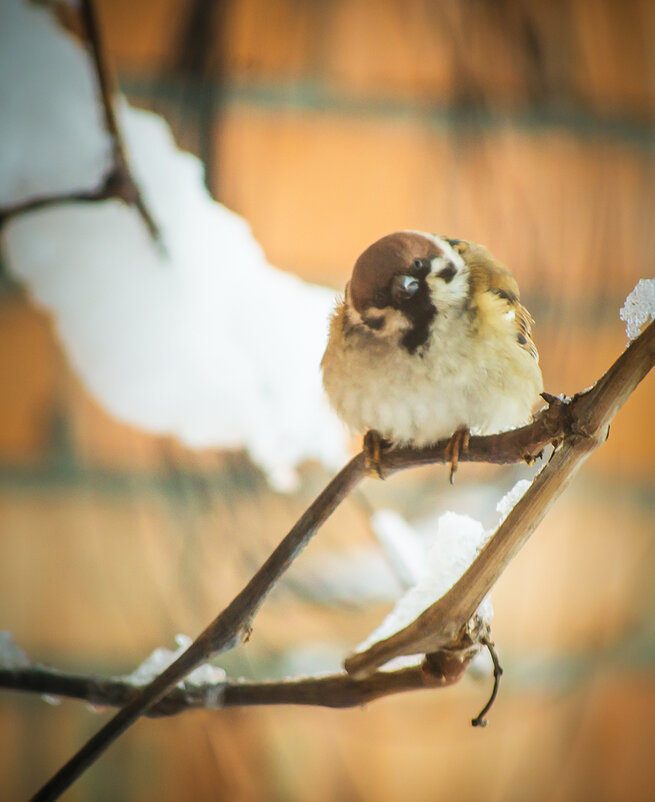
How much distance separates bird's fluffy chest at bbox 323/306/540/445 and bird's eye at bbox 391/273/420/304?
0.11ft

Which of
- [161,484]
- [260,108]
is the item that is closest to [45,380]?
[161,484]

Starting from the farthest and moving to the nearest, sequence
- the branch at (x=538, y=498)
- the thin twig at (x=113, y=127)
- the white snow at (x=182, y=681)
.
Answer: the thin twig at (x=113, y=127) < the white snow at (x=182, y=681) < the branch at (x=538, y=498)

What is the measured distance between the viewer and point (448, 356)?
29 cm

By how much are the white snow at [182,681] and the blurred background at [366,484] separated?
14cm

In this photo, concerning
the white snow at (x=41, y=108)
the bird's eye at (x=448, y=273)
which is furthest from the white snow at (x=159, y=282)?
the bird's eye at (x=448, y=273)

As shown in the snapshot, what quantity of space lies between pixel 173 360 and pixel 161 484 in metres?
0.09

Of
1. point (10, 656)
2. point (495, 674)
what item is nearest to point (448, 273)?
point (495, 674)

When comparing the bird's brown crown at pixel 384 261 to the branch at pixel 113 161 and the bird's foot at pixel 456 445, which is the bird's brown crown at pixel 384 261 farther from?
the branch at pixel 113 161

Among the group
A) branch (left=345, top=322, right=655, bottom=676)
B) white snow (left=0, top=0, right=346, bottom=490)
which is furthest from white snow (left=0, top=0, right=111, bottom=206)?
branch (left=345, top=322, right=655, bottom=676)

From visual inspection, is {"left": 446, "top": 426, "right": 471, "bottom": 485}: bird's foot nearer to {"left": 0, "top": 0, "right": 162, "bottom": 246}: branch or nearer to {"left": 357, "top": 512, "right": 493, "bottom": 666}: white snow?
{"left": 357, "top": 512, "right": 493, "bottom": 666}: white snow

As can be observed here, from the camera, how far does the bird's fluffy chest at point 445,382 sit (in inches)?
11.2

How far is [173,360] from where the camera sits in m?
0.48

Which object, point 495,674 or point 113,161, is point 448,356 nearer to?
point 495,674

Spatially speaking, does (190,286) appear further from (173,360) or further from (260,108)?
(260,108)
